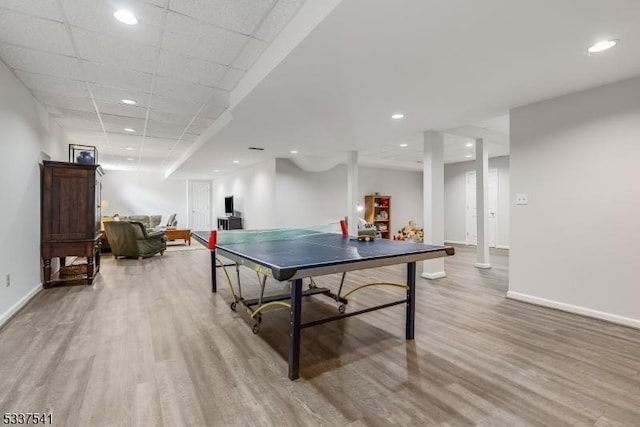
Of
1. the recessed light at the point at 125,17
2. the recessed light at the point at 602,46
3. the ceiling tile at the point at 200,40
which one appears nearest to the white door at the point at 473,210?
the recessed light at the point at 602,46

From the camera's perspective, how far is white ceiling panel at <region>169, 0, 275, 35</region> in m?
2.13

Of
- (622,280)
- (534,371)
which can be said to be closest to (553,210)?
(622,280)

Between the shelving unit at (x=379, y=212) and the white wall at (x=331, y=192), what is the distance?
0.26 meters

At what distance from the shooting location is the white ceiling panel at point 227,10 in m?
2.13

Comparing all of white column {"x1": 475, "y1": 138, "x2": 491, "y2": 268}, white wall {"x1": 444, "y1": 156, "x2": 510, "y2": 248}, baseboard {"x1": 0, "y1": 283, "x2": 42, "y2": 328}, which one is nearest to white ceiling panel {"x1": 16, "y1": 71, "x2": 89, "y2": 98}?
baseboard {"x1": 0, "y1": 283, "x2": 42, "y2": 328}

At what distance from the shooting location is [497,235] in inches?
317

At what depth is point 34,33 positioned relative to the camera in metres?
2.51

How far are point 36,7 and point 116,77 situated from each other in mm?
1177

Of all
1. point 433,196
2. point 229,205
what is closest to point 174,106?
point 433,196

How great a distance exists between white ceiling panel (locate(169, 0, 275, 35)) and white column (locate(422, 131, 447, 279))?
3.36 metres

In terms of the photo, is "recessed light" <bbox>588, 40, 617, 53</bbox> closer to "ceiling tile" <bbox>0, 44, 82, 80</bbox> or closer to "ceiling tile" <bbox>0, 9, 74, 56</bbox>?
"ceiling tile" <bbox>0, 9, 74, 56</bbox>

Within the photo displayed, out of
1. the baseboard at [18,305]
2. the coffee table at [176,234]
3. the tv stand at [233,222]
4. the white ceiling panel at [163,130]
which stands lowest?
the baseboard at [18,305]

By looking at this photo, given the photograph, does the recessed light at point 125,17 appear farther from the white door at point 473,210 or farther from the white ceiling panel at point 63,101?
the white door at point 473,210

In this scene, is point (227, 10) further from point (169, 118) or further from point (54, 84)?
point (169, 118)
